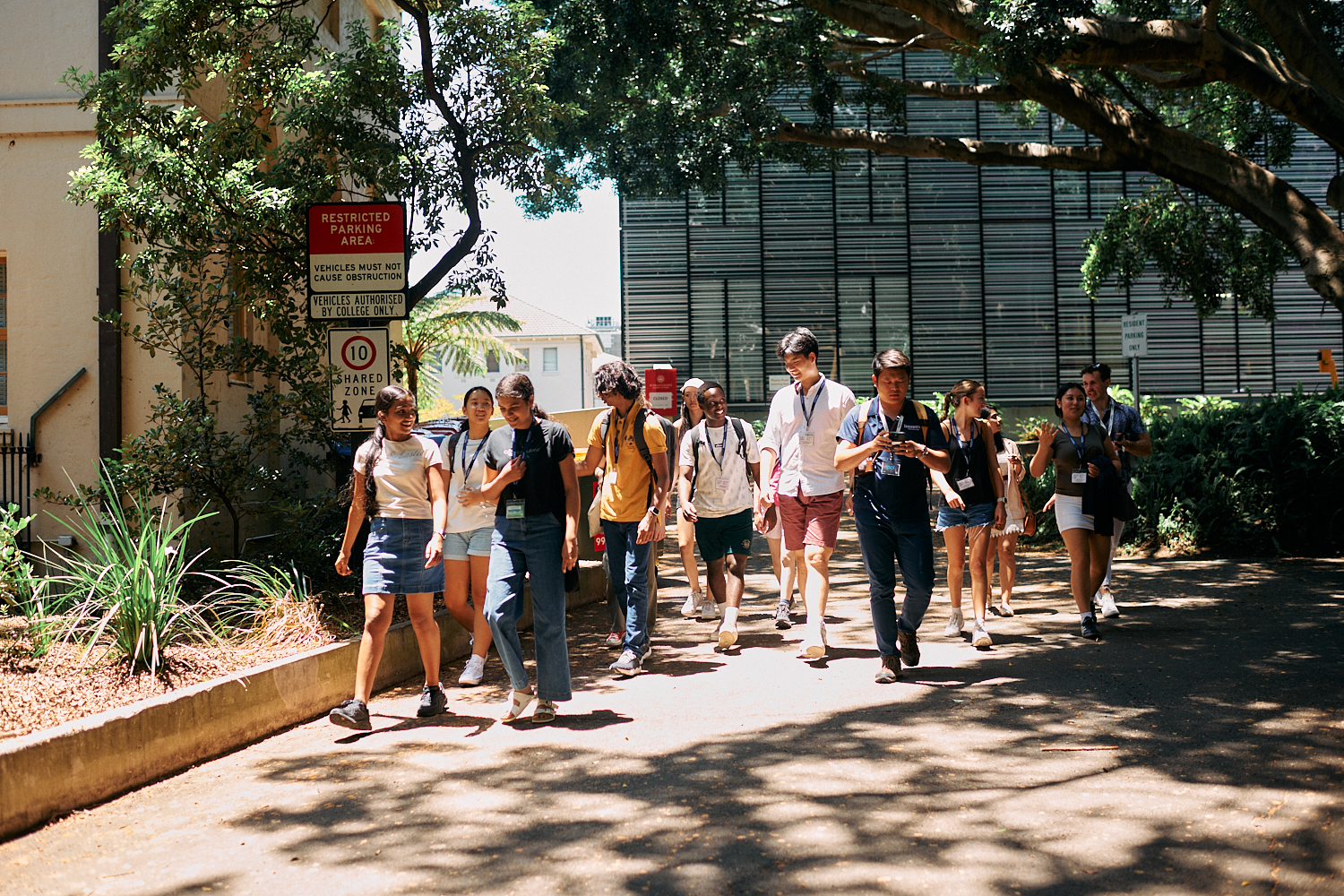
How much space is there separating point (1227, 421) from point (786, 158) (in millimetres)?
6357

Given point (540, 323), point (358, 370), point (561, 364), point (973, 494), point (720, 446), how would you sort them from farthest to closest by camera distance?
point (540, 323) < point (561, 364) < point (720, 446) < point (973, 494) < point (358, 370)

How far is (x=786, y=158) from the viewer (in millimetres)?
15125

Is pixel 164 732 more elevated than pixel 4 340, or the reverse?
pixel 4 340

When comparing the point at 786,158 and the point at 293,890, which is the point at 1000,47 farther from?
the point at 293,890

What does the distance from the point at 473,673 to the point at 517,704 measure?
119 centimetres

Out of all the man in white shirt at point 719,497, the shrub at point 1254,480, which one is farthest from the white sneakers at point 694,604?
the shrub at point 1254,480

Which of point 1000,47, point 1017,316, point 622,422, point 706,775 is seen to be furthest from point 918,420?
point 1017,316

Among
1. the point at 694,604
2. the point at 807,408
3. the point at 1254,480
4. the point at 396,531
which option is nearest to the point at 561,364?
the point at 1254,480

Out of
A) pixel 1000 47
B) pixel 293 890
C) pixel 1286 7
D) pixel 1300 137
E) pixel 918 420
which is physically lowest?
pixel 293 890

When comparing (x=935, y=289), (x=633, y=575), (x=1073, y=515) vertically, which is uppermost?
(x=935, y=289)

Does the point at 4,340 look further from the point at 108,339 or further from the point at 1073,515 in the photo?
the point at 1073,515

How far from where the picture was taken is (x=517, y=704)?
6.52 m

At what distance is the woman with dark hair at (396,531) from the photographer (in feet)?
21.3

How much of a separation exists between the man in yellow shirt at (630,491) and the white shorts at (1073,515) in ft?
9.92
